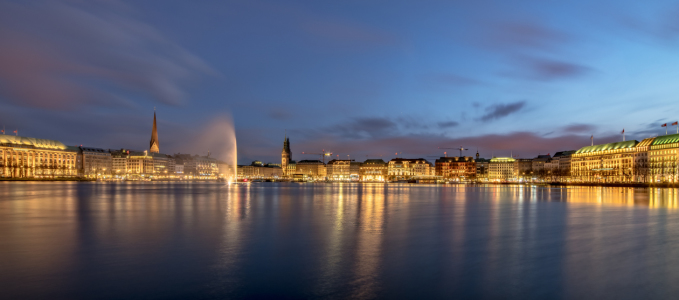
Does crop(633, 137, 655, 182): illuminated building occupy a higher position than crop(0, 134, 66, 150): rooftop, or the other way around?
crop(0, 134, 66, 150): rooftop

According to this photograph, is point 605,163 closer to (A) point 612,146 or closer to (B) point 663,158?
(A) point 612,146

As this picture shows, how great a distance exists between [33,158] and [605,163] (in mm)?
213145

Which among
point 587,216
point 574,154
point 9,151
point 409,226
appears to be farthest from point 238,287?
point 574,154

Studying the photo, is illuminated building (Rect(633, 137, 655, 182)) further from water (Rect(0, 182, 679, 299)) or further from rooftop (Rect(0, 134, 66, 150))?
rooftop (Rect(0, 134, 66, 150))

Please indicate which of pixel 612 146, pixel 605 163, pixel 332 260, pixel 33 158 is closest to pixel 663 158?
pixel 605 163

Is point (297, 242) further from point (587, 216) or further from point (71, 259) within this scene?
point (587, 216)

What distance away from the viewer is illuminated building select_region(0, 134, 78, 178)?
481 ft

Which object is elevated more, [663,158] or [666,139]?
[666,139]

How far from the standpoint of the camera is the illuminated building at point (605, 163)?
154m

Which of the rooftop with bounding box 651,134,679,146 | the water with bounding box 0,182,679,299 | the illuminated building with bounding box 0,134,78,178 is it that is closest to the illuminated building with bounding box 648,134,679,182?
the rooftop with bounding box 651,134,679,146

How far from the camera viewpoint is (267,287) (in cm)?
1080

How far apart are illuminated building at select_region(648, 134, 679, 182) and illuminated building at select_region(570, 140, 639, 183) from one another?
893cm

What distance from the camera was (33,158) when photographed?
158250 millimetres

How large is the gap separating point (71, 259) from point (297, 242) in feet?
25.4
